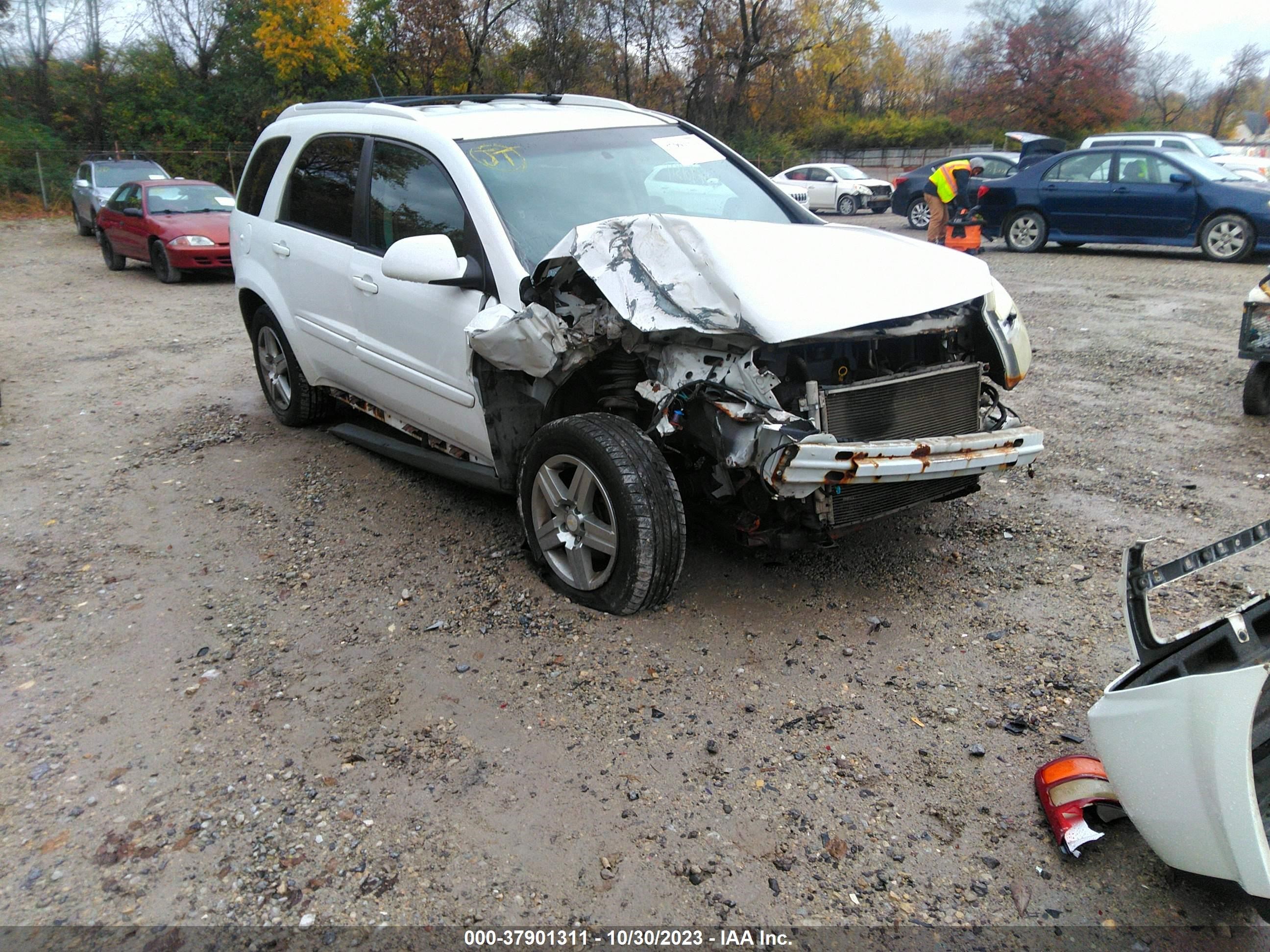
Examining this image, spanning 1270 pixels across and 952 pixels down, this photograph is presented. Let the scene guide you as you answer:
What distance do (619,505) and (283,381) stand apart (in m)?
3.50

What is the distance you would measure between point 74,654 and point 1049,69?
130ft

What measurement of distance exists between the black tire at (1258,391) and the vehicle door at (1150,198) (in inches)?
318

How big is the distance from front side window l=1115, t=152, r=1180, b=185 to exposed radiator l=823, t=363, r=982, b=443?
37.4 feet

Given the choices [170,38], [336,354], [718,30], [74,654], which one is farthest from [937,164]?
[170,38]

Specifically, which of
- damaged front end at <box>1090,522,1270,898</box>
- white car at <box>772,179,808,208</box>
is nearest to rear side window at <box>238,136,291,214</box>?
damaged front end at <box>1090,522,1270,898</box>

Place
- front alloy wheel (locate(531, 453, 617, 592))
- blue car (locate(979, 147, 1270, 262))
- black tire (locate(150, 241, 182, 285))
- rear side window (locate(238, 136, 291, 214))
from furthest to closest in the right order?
black tire (locate(150, 241, 182, 285)) < blue car (locate(979, 147, 1270, 262)) < rear side window (locate(238, 136, 291, 214)) < front alloy wheel (locate(531, 453, 617, 592))

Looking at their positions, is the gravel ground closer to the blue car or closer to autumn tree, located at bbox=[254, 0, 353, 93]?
the blue car

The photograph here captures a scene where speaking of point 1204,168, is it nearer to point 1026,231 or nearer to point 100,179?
point 1026,231

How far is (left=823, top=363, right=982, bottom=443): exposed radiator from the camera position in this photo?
3332 millimetres

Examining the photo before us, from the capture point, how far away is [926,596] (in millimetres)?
3850

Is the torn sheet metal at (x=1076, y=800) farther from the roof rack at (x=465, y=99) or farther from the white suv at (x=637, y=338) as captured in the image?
the roof rack at (x=465, y=99)

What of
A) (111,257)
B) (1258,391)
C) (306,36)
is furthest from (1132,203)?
(306,36)

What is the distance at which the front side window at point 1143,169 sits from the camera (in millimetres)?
12789

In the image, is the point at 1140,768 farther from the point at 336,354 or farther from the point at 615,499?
the point at 336,354
